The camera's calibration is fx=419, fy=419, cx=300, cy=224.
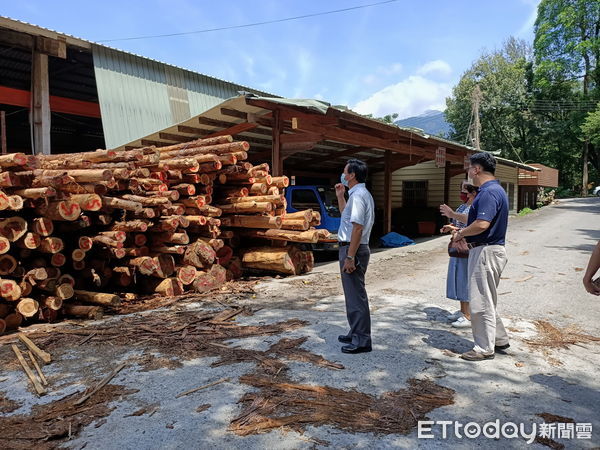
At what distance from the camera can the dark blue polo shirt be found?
4.01m

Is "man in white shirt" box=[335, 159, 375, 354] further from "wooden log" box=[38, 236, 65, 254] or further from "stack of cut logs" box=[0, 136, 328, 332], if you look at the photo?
"wooden log" box=[38, 236, 65, 254]

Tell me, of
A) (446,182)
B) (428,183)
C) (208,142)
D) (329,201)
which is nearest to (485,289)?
(208,142)

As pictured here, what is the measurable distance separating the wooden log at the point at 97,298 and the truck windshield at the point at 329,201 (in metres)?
7.29

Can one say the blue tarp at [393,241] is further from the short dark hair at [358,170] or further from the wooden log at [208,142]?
the short dark hair at [358,170]

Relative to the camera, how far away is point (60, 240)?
227 inches

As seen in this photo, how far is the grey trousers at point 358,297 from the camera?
4.36 metres

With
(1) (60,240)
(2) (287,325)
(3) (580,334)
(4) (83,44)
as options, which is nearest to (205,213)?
(1) (60,240)

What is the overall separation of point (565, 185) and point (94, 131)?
167 feet

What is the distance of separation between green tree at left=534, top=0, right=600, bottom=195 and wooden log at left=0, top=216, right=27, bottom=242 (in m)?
48.0

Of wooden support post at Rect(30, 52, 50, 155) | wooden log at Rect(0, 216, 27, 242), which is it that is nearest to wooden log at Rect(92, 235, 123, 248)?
wooden log at Rect(0, 216, 27, 242)

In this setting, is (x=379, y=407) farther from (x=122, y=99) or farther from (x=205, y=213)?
(x=122, y=99)

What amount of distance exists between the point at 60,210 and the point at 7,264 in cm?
95

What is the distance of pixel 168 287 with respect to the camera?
284 inches

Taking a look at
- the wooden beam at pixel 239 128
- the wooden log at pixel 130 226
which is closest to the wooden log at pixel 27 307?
the wooden log at pixel 130 226
